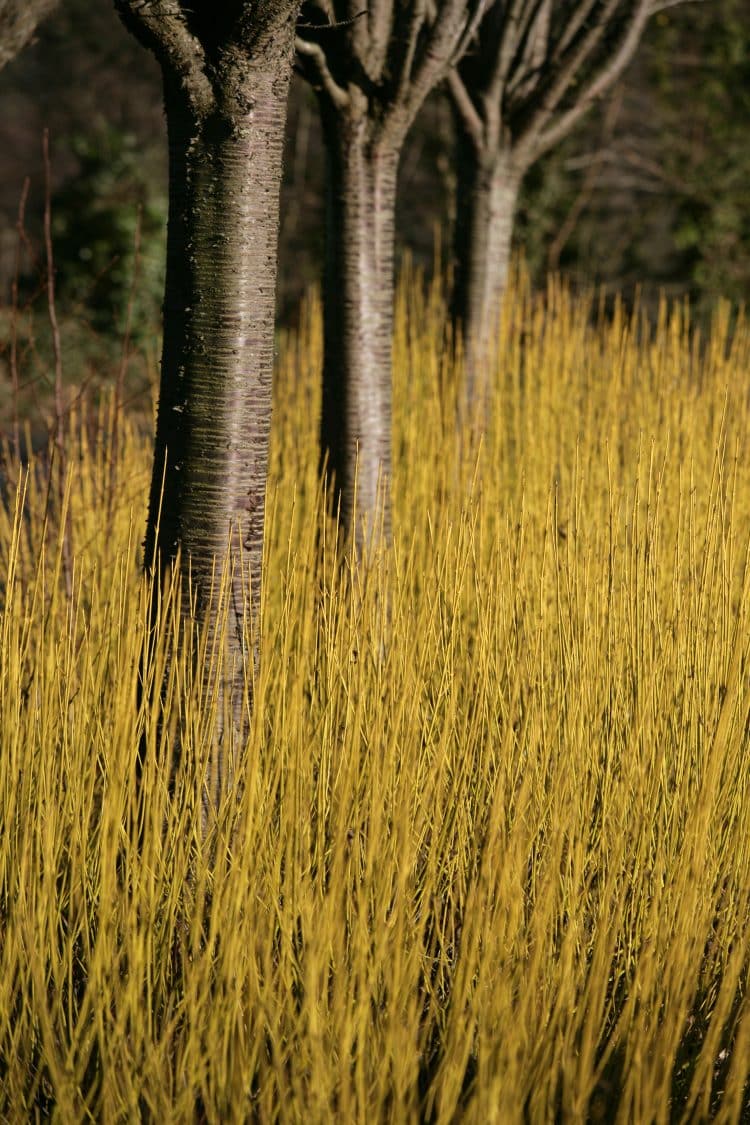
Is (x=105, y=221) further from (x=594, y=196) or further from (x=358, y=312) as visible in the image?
(x=358, y=312)

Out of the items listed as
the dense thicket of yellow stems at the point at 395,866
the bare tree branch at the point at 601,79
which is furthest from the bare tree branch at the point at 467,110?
the dense thicket of yellow stems at the point at 395,866

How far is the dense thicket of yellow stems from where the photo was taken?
1219mm

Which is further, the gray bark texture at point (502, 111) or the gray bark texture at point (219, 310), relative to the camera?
the gray bark texture at point (502, 111)

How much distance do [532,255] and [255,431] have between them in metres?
6.00

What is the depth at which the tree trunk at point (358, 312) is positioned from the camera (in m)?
2.62

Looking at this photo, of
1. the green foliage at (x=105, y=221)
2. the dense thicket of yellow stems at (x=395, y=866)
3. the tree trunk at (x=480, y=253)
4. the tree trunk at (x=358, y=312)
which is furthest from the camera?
the green foliage at (x=105, y=221)

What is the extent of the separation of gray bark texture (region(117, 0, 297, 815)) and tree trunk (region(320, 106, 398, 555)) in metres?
0.86

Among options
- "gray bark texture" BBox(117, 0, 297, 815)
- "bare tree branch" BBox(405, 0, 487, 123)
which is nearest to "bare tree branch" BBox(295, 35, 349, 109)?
"bare tree branch" BBox(405, 0, 487, 123)

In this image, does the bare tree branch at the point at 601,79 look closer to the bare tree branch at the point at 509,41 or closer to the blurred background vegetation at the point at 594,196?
the bare tree branch at the point at 509,41

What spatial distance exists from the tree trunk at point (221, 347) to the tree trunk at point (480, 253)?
5.59 ft

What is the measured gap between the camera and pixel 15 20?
7.32 ft

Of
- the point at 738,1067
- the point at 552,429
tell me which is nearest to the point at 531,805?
the point at 738,1067

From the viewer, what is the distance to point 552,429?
3.17 meters

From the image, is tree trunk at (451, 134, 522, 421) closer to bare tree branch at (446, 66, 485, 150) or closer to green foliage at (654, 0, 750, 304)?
bare tree branch at (446, 66, 485, 150)
